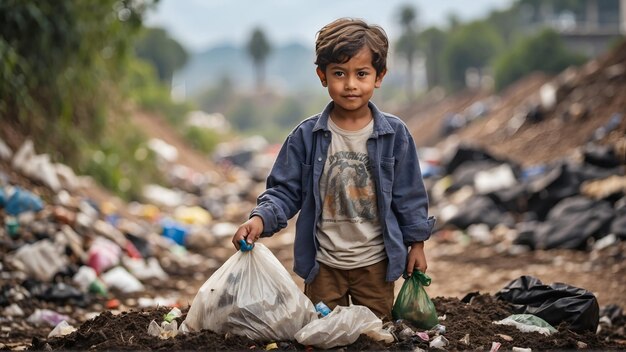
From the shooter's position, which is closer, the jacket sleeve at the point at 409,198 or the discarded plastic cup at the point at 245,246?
the discarded plastic cup at the point at 245,246

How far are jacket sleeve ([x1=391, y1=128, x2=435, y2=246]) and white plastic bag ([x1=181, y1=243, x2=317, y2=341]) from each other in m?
0.56

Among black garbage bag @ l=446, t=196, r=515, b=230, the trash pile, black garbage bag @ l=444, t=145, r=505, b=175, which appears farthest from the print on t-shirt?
black garbage bag @ l=444, t=145, r=505, b=175

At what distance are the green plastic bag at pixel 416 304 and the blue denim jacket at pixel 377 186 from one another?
0.11 m

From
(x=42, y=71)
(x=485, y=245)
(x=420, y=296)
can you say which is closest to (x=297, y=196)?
(x=420, y=296)

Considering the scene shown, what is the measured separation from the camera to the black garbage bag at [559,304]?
397cm

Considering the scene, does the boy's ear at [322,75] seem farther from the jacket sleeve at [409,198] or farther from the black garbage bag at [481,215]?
the black garbage bag at [481,215]

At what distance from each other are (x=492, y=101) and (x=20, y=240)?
105ft

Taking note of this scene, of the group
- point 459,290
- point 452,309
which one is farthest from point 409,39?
point 452,309

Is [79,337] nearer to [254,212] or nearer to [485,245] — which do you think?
[254,212]

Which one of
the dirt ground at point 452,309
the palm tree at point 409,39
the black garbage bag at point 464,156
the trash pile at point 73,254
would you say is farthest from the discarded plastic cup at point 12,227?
the palm tree at point 409,39

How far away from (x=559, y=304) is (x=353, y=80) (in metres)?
1.53

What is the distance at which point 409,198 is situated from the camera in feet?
11.7

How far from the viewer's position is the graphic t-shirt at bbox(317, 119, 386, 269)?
347 centimetres

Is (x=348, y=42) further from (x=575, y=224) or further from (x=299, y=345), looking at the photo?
(x=575, y=224)
